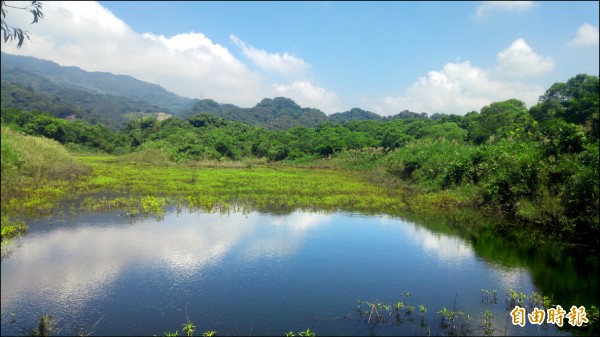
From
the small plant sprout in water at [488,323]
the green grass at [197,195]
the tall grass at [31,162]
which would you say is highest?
the tall grass at [31,162]

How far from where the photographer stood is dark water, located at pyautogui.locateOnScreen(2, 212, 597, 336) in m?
7.27

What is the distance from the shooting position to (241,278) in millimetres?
9305

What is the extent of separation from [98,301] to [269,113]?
455 ft

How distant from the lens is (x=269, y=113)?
472 ft

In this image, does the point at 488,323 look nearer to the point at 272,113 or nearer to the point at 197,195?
the point at 197,195

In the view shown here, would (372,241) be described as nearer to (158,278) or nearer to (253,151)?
(158,278)

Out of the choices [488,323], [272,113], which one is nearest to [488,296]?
[488,323]

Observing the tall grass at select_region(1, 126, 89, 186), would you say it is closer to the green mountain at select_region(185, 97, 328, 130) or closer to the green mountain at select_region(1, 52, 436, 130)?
the green mountain at select_region(1, 52, 436, 130)

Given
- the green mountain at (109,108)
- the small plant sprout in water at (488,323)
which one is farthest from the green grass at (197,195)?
the green mountain at (109,108)

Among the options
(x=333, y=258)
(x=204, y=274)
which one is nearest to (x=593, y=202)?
(x=333, y=258)

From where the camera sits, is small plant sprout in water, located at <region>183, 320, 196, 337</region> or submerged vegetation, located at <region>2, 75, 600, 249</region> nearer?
small plant sprout in water, located at <region>183, 320, 196, 337</region>

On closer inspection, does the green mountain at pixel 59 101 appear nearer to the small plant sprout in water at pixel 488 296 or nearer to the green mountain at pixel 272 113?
the green mountain at pixel 272 113

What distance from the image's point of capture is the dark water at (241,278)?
7.27m

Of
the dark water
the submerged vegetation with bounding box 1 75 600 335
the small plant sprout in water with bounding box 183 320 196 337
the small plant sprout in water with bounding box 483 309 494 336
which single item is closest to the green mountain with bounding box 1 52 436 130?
the submerged vegetation with bounding box 1 75 600 335
